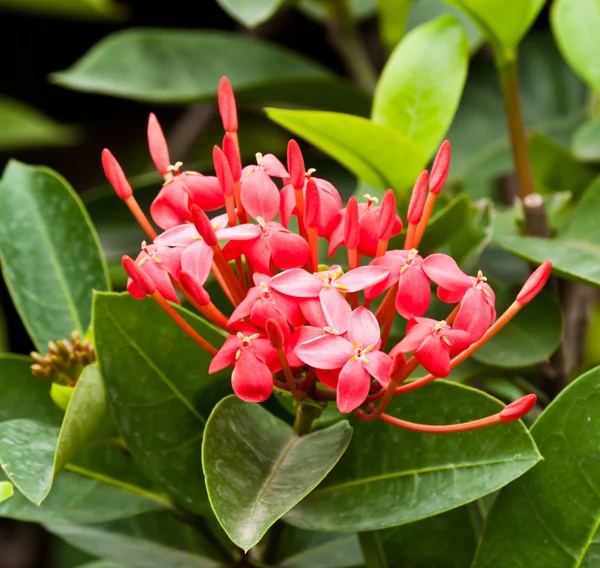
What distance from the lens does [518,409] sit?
0.48 m

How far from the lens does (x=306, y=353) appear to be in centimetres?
46

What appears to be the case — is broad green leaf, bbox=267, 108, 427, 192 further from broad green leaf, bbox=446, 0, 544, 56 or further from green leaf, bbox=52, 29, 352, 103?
green leaf, bbox=52, 29, 352, 103

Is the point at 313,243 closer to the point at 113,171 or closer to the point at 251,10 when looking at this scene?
the point at 113,171

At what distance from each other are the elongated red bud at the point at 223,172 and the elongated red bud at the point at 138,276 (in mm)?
68

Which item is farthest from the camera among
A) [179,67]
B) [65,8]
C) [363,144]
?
[65,8]

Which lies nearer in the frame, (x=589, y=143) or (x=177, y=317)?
(x=177, y=317)

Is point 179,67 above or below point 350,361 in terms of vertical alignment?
below

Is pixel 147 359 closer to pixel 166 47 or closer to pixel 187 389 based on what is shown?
pixel 187 389

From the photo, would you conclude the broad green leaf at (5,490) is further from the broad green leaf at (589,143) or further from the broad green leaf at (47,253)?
the broad green leaf at (589,143)

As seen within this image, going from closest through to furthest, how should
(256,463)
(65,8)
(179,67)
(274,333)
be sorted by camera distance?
(274,333), (256,463), (179,67), (65,8)

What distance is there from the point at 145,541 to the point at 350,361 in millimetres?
402

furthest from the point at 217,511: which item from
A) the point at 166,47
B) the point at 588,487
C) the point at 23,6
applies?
the point at 23,6

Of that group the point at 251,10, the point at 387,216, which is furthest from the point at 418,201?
the point at 251,10

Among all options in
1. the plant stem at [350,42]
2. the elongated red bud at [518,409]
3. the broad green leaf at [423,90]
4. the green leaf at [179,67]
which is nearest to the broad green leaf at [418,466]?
the elongated red bud at [518,409]
